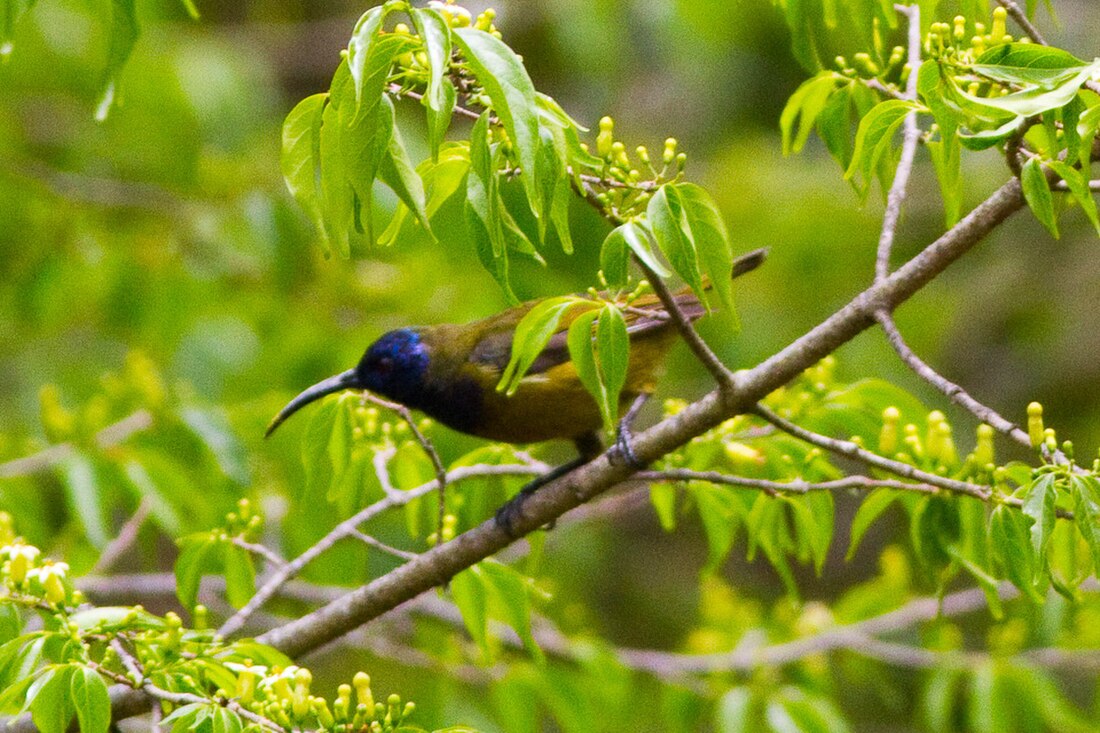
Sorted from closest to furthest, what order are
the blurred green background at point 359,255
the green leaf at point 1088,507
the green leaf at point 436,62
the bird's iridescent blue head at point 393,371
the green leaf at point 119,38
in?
the green leaf at point 436,62 < the green leaf at point 1088,507 < the green leaf at point 119,38 < the bird's iridescent blue head at point 393,371 < the blurred green background at point 359,255

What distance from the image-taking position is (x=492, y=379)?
12.9 ft

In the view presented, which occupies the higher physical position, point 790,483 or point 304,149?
point 304,149

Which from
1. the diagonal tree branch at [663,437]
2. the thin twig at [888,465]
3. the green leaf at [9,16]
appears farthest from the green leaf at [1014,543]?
the green leaf at [9,16]

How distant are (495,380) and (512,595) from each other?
0.99 metres

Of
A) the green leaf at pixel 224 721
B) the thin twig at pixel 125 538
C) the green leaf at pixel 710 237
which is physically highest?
the green leaf at pixel 710 237

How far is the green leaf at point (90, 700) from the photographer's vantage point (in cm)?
205

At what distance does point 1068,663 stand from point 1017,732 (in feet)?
9.02

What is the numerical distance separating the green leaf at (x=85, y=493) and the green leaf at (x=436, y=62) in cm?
226

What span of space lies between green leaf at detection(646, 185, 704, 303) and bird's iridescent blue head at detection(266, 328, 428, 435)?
2000mm

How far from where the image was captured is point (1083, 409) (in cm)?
851

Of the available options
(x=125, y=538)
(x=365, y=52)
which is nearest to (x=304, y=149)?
(x=365, y=52)

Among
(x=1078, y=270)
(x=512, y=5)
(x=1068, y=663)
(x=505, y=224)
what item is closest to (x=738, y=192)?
(x=512, y=5)

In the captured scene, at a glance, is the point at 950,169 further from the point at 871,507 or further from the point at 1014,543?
the point at 871,507

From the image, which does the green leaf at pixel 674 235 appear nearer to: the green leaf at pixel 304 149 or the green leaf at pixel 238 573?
the green leaf at pixel 304 149
